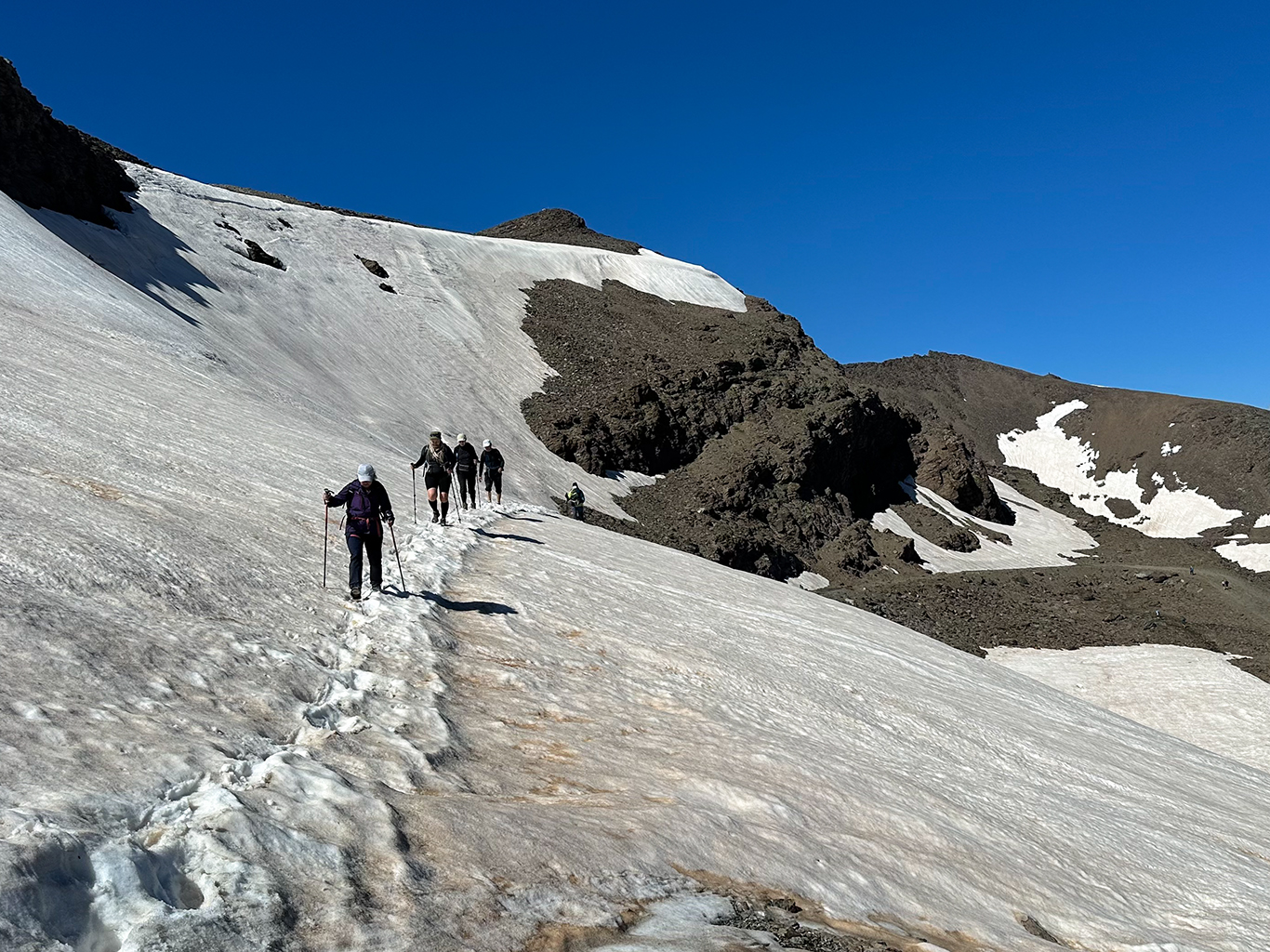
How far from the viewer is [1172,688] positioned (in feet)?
93.9

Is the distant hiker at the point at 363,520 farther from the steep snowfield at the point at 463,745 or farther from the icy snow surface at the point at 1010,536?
the icy snow surface at the point at 1010,536

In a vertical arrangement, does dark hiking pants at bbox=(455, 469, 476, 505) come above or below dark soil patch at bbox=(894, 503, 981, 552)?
below

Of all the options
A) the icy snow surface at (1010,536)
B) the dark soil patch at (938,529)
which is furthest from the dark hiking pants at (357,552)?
the dark soil patch at (938,529)

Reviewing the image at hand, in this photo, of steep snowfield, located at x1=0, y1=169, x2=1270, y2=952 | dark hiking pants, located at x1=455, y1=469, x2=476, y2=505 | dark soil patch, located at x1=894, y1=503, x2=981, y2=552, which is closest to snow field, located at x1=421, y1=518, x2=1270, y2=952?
steep snowfield, located at x1=0, y1=169, x2=1270, y2=952

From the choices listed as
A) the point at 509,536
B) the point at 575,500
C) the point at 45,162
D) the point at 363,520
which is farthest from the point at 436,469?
the point at 45,162

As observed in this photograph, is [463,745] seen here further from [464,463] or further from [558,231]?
[558,231]

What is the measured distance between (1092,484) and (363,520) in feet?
317

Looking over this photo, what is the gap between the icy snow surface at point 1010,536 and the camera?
174 feet

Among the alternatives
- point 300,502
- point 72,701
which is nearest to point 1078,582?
point 300,502

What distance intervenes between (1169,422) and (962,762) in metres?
98.3

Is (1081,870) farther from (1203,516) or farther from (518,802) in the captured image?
(1203,516)

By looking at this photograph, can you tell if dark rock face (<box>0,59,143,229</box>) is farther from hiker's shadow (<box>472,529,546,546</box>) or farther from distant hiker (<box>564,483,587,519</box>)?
hiker's shadow (<box>472,529,546,546</box>)

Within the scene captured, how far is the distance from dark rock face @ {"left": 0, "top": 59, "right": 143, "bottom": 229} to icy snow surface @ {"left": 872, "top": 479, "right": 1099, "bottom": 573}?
158 ft

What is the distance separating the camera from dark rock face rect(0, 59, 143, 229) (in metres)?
36.2
